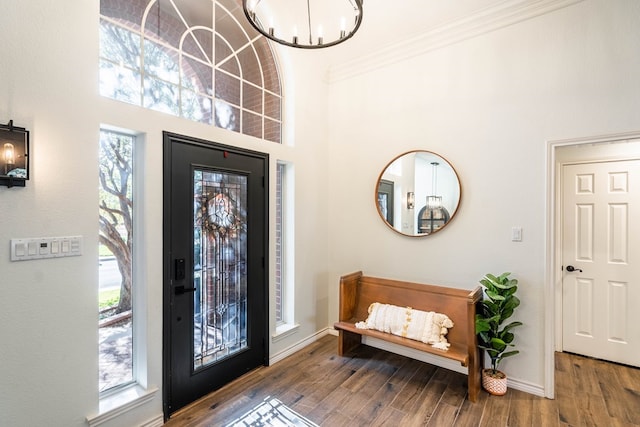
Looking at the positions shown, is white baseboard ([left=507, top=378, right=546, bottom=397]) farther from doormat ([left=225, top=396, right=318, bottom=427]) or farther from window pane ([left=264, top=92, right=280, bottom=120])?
window pane ([left=264, top=92, right=280, bottom=120])

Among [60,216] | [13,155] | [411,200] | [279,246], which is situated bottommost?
[279,246]

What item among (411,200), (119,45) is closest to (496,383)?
(411,200)

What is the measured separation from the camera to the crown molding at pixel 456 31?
7.93 ft

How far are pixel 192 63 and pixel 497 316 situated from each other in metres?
3.07

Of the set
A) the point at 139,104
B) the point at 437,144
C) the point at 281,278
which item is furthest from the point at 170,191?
the point at 437,144

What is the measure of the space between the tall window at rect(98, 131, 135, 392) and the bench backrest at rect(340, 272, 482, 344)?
72.7 inches

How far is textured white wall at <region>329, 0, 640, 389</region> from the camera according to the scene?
221cm

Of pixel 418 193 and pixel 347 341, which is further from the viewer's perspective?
pixel 347 341

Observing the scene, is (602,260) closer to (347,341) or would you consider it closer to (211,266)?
(347,341)

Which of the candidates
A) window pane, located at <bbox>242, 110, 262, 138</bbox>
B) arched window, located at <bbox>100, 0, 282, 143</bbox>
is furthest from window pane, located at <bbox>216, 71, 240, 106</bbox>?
window pane, located at <bbox>242, 110, 262, 138</bbox>

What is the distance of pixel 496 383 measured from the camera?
7.85ft

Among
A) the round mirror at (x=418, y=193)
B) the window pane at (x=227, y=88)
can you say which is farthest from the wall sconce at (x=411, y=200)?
the window pane at (x=227, y=88)

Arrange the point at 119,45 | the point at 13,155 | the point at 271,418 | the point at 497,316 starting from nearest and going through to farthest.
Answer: the point at 13,155, the point at 119,45, the point at 271,418, the point at 497,316

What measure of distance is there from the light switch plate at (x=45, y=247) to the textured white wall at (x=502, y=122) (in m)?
2.53
